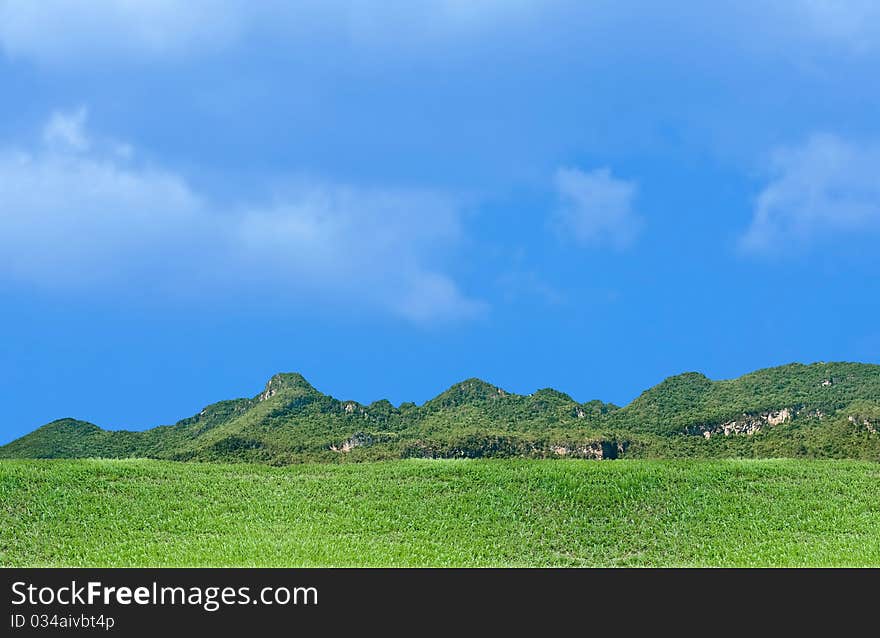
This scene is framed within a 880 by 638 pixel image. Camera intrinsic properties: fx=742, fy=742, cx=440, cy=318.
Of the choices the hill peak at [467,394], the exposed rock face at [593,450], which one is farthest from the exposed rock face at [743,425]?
the hill peak at [467,394]

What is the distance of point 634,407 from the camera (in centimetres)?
8344

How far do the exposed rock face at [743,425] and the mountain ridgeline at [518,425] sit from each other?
4.2 inches

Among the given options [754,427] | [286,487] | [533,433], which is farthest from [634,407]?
[286,487]

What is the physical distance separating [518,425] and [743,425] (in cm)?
2130

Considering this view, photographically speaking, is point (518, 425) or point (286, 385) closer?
point (518, 425)

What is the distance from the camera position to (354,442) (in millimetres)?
66125

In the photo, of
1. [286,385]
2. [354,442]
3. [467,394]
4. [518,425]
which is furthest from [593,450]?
[286,385]

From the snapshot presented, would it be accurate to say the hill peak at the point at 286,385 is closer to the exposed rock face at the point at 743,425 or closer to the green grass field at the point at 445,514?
the exposed rock face at the point at 743,425

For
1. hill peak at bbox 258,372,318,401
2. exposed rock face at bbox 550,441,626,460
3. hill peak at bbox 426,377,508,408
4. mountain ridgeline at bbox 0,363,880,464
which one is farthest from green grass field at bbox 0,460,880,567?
hill peak at bbox 426,377,508,408

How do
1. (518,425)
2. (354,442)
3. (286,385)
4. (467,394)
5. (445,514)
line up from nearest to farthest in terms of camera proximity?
(445,514), (354,442), (518,425), (286,385), (467,394)

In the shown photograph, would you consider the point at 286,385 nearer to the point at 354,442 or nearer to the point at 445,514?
the point at 354,442

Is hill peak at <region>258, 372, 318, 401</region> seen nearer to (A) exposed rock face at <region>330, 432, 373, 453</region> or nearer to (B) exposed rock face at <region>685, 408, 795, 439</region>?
(A) exposed rock face at <region>330, 432, 373, 453</region>

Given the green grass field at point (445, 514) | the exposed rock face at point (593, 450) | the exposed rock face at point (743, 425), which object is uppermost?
the exposed rock face at point (743, 425)

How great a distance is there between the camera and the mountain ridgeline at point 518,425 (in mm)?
57875
